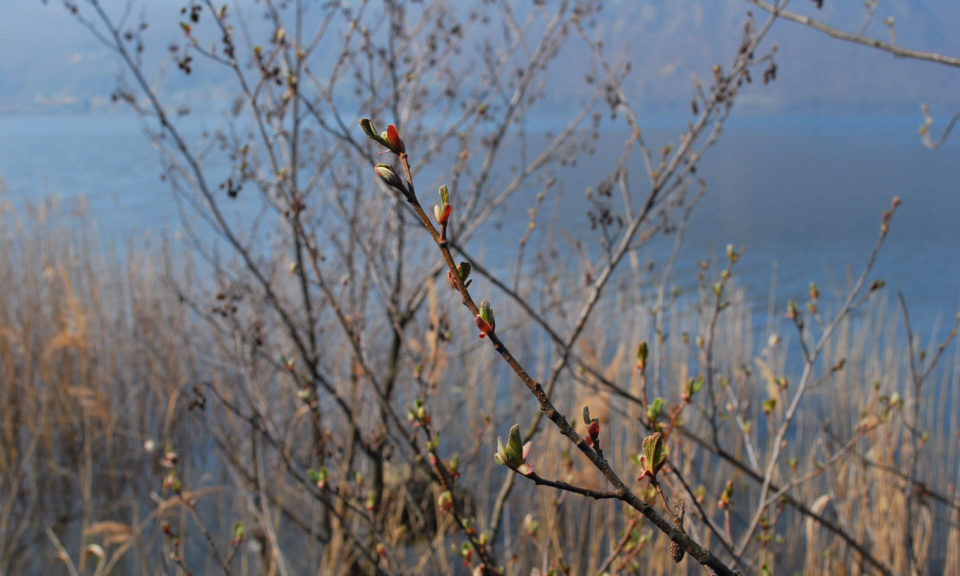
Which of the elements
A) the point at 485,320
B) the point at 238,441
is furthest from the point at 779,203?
the point at 485,320

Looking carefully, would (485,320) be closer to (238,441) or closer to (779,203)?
(238,441)

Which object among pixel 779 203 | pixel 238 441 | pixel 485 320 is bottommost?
pixel 485 320

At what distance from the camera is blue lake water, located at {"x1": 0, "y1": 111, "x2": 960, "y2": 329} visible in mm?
6957

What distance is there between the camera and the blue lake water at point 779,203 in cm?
696

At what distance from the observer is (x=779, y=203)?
11172 millimetres

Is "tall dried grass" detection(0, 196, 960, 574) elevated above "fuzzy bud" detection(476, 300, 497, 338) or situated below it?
above

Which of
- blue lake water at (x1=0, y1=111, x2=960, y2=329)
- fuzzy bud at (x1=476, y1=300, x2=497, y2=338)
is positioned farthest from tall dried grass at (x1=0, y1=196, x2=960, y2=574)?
fuzzy bud at (x1=476, y1=300, x2=497, y2=338)

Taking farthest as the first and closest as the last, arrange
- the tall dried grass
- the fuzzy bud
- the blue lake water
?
the blue lake water
the tall dried grass
the fuzzy bud

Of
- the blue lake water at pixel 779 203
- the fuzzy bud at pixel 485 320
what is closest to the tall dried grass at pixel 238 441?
the blue lake water at pixel 779 203

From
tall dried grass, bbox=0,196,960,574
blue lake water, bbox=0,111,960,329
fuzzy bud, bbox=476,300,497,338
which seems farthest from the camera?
blue lake water, bbox=0,111,960,329

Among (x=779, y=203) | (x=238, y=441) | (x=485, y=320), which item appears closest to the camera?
(x=485, y=320)

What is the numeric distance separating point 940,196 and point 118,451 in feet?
38.8

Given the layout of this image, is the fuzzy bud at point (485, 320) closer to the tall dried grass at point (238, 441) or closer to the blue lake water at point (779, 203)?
the tall dried grass at point (238, 441)

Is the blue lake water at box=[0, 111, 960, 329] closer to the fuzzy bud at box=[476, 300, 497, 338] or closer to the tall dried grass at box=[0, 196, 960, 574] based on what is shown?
the tall dried grass at box=[0, 196, 960, 574]
